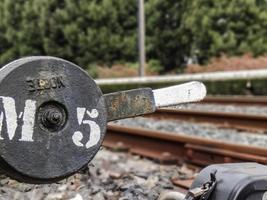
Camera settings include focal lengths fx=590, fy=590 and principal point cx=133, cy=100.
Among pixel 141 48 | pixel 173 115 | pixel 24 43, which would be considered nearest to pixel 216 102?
pixel 173 115

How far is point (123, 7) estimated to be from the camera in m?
32.1

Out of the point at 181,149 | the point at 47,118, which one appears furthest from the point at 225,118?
the point at 47,118

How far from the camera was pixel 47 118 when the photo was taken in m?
2.27

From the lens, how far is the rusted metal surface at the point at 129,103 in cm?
244

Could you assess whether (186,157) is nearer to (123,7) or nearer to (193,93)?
(193,93)

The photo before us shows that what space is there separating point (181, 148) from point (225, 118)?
315cm

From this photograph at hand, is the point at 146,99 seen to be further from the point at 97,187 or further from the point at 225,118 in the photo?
the point at 225,118

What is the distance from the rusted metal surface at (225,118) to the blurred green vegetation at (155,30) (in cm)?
1999

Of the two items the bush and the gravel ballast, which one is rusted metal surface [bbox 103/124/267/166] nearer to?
the gravel ballast

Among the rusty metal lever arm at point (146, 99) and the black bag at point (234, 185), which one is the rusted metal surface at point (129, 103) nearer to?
the rusty metal lever arm at point (146, 99)

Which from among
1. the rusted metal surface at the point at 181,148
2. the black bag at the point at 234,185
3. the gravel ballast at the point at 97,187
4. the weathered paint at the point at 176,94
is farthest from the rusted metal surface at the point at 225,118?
the black bag at the point at 234,185

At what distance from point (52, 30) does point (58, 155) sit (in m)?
31.9

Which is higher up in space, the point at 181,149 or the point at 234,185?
the point at 234,185

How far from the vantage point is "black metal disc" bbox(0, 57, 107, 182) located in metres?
2.19
